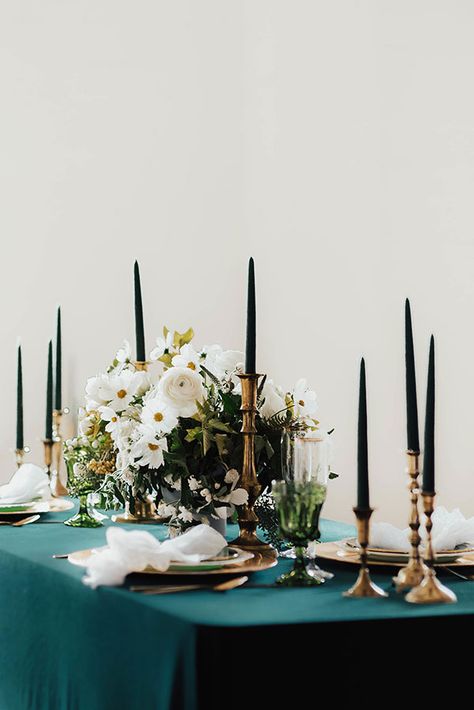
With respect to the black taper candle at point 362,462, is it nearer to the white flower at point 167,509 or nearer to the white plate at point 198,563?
the white plate at point 198,563

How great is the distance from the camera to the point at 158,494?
→ 204 cm

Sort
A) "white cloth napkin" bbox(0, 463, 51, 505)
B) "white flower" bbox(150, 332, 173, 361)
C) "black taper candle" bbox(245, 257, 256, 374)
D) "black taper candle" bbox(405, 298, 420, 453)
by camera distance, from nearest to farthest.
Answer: "black taper candle" bbox(405, 298, 420, 453) < "black taper candle" bbox(245, 257, 256, 374) < "white flower" bbox(150, 332, 173, 361) < "white cloth napkin" bbox(0, 463, 51, 505)

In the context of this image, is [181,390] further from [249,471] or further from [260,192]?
[260,192]

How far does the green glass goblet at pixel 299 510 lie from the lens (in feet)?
5.12

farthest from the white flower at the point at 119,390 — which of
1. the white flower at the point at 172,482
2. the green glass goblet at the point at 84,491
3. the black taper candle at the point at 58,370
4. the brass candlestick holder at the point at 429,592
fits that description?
the black taper candle at the point at 58,370

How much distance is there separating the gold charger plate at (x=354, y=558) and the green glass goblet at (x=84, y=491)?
0.59m

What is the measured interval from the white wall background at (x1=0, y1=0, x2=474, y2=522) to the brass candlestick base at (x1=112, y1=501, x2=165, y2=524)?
119 cm

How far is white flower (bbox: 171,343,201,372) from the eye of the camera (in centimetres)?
204

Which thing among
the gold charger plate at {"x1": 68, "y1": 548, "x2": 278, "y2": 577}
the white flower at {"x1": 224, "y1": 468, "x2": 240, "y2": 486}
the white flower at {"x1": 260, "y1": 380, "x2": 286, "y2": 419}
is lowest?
the gold charger plate at {"x1": 68, "y1": 548, "x2": 278, "y2": 577}

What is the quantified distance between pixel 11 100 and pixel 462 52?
1698 mm

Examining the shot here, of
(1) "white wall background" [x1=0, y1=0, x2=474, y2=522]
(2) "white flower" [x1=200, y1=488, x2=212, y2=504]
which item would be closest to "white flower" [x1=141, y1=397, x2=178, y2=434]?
(2) "white flower" [x1=200, y1=488, x2=212, y2=504]

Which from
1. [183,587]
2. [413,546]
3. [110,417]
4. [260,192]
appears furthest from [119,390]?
[260,192]

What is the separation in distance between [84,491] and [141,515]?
0.20m

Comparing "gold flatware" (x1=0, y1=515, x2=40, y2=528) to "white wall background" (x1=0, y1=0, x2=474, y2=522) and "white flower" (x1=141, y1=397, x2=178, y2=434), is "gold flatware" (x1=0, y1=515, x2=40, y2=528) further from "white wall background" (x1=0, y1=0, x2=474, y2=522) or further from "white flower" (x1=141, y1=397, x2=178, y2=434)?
"white wall background" (x1=0, y1=0, x2=474, y2=522)
